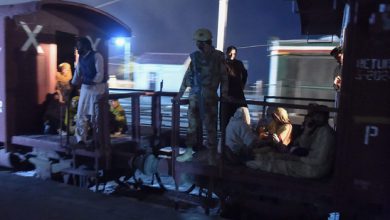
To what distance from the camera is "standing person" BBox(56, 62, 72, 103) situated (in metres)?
6.86

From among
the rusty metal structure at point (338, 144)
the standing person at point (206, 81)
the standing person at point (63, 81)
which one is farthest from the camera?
the standing person at point (63, 81)

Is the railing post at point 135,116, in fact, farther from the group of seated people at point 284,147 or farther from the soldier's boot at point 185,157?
the group of seated people at point 284,147

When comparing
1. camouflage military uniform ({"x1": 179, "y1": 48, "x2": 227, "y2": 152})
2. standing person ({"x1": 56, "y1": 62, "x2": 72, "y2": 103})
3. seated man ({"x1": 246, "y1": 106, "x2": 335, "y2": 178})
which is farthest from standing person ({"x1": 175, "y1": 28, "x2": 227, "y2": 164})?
standing person ({"x1": 56, "y1": 62, "x2": 72, "y2": 103})

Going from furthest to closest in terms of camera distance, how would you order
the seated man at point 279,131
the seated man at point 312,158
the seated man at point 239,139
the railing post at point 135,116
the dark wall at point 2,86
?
the dark wall at point 2,86 → the railing post at point 135,116 → the seated man at point 279,131 → the seated man at point 239,139 → the seated man at point 312,158

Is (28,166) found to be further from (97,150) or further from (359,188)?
(359,188)

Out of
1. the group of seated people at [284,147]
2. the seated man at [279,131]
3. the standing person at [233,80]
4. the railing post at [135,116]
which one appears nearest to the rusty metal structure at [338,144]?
the railing post at [135,116]

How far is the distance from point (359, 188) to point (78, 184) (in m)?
4.02

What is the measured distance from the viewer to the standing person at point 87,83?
5.64m

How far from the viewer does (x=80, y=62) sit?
573 cm

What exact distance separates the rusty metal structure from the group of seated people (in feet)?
0.42

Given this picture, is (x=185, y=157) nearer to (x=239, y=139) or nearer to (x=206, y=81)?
(x=239, y=139)

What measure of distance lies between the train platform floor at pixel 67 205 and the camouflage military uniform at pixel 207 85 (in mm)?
939

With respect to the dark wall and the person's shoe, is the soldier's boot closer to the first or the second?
the person's shoe

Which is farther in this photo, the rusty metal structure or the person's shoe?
the person's shoe
